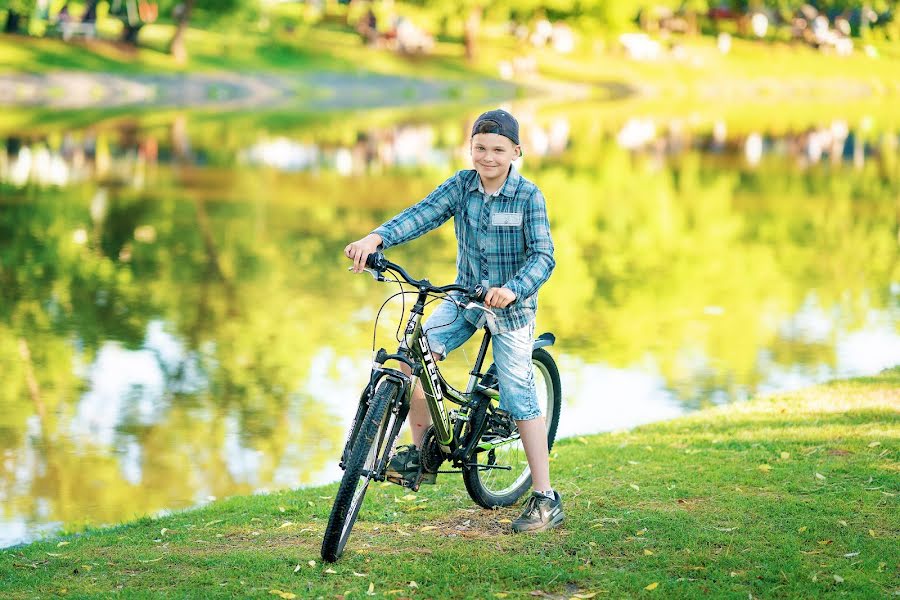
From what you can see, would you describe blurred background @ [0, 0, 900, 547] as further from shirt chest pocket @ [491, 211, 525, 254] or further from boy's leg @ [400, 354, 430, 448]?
shirt chest pocket @ [491, 211, 525, 254]

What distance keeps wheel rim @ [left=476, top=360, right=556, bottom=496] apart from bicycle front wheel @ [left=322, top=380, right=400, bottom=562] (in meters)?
1.16

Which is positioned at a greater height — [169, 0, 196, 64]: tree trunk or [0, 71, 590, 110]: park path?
[169, 0, 196, 64]: tree trunk

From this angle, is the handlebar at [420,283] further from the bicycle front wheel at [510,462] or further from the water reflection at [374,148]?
the water reflection at [374,148]

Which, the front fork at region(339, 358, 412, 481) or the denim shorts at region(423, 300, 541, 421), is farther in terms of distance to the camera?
the denim shorts at region(423, 300, 541, 421)

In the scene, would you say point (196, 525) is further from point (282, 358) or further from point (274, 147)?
point (274, 147)

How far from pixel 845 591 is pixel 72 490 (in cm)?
471

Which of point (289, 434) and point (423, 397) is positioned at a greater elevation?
point (423, 397)

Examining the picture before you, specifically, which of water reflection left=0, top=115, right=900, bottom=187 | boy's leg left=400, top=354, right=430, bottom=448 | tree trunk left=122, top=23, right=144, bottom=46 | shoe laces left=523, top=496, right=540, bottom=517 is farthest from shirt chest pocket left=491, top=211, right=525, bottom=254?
tree trunk left=122, top=23, right=144, bottom=46

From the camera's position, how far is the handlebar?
5.30m

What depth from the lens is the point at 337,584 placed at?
17.3ft

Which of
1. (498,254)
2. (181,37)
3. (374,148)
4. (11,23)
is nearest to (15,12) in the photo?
(11,23)

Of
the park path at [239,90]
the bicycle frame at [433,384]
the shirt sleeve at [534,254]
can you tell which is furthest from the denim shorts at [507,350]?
the park path at [239,90]

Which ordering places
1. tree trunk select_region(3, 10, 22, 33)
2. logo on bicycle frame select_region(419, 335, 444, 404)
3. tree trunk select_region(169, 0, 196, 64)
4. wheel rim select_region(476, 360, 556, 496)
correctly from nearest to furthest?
1. logo on bicycle frame select_region(419, 335, 444, 404)
2. wheel rim select_region(476, 360, 556, 496)
3. tree trunk select_region(3, 10, 22, 33)
4. tree trunk select_region(169, 0, 196, 64)

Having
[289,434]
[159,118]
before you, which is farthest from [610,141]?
[289,434]
